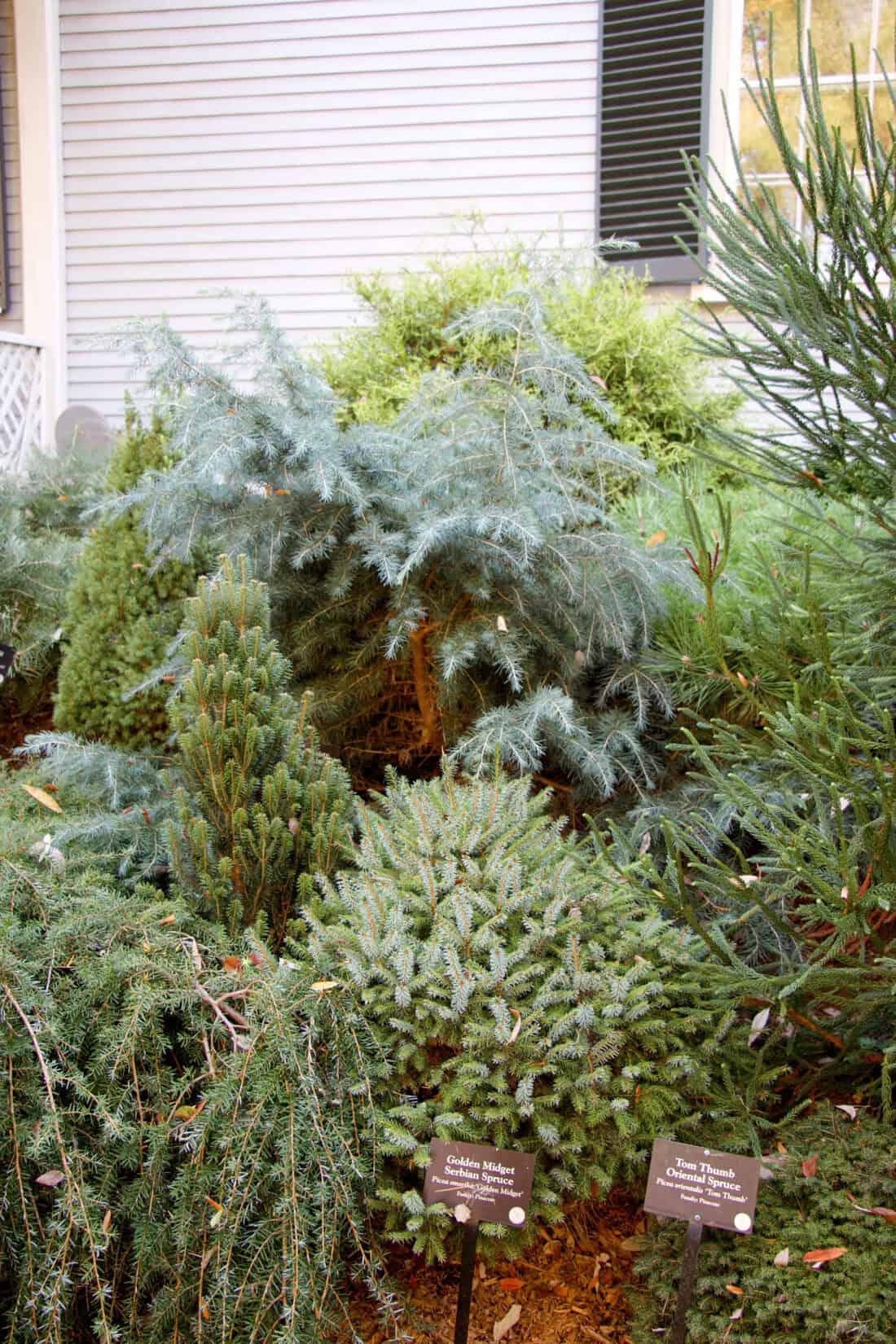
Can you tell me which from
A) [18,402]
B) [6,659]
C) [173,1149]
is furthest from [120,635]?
[18,402]

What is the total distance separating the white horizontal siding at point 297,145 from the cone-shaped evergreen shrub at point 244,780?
367 centimetres

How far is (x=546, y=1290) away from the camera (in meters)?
2.05

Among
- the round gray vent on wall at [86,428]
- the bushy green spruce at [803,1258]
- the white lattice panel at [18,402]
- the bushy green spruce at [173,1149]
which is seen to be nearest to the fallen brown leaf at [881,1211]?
the bushy green spruce at [803,1258]

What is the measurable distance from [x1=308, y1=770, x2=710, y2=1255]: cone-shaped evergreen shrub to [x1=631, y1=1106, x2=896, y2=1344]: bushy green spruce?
0.65 feet

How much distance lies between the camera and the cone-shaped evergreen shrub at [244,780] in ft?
7.47

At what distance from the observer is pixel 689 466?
13.4 ft

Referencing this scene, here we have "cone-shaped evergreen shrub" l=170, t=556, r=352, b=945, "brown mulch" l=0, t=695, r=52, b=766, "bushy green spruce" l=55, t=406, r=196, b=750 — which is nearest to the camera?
"cone-shaped evergreen shrub" l=170, t=556, r=352, b=945

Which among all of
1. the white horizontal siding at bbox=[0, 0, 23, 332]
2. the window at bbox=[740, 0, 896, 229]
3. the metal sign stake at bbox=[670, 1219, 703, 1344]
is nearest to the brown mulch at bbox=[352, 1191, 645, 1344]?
the metal sign stake at bbox=[670, 1219, 703, 1344]

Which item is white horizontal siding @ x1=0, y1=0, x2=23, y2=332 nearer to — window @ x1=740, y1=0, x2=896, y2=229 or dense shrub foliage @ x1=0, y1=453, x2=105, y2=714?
dense shrub foliage @ x1=0, y1=453, x2=105, y2=714

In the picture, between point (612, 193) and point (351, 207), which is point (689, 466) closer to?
point (612, 193)

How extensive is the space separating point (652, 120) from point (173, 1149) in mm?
Answer: 5498

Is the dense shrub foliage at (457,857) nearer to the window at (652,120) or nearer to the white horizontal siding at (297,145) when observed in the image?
the window at (652,120)

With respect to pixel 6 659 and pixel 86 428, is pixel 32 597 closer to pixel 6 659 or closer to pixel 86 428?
pixel 6 659

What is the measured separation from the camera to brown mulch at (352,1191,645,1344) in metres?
1.96
